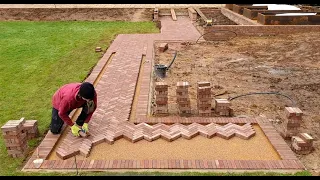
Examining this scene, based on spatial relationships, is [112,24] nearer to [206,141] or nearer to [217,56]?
[217,56]

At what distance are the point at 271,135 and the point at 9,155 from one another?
14.2 feet

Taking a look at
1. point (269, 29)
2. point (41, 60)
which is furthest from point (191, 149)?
point (269, 29)

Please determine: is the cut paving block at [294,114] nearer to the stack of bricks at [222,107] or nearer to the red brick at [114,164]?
the stack of bricks at [222,107]

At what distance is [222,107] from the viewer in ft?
19.9

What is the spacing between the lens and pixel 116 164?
4547 millimetres

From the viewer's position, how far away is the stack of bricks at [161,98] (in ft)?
19.5

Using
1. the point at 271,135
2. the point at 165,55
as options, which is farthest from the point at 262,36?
the point at 271,135

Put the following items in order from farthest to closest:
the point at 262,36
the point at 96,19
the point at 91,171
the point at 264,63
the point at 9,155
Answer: the point at 96,19
the point at 262,36
the point at 264,63
the point at 9,155
the point at 91,171

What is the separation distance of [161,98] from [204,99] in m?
0.83

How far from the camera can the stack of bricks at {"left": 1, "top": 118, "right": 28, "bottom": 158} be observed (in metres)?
4.62

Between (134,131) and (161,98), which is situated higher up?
(161,98)

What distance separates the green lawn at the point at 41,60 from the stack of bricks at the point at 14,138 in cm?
12

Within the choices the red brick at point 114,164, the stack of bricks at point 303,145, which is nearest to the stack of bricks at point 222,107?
the stack of bricks at point 303,145

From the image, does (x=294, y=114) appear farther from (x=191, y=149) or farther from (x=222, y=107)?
(x=191, y=149)
